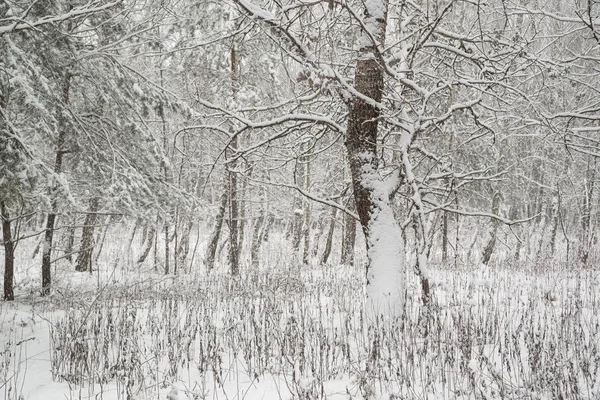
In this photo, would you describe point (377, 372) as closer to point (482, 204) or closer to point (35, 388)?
point (35, 388)

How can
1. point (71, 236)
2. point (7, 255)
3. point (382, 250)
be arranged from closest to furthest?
point (382, 250) < point (7, 255) < point (71, 236)

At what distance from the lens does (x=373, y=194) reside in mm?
4289


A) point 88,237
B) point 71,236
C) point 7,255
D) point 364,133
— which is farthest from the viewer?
point 71,236

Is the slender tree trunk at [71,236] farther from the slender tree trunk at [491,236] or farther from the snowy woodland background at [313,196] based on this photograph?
the slender tree trunk at [491,236]

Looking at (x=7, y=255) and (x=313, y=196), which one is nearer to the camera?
(x=313, y=196)

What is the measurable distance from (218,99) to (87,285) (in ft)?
21.4

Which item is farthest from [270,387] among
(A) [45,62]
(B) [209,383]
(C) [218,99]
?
(C) [218,99]

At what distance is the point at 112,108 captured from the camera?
25.0 feet

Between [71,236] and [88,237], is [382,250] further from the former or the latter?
[71,236]

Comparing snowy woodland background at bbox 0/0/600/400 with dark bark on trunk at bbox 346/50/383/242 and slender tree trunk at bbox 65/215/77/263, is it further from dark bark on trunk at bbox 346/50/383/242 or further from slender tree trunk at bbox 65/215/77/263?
slender tree trunk at bbox 65/215/77/263

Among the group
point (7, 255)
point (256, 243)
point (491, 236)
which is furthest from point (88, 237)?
point (491, 236)

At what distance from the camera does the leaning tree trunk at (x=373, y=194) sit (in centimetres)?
422

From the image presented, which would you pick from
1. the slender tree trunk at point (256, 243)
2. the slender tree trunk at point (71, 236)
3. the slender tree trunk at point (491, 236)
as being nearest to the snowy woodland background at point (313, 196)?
the slender tree trunk at point (71, 236)

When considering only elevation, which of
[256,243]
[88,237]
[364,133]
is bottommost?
[256,243]
